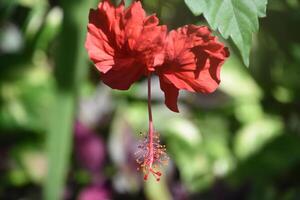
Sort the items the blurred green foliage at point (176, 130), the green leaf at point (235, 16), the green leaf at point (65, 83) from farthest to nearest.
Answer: the blurred green foliage at point (176, 130), the green leaf at point (65, 83), the green leaf at point (235, 16)

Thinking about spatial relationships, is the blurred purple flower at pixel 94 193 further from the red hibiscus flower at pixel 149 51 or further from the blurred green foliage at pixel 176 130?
the red hibiscus flower at pixel 149 51

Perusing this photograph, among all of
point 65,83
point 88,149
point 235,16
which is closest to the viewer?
point 235,16

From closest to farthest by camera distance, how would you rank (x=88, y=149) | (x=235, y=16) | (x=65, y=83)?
(x=235, y=16), (x=65, y=83), (x=88, y=149)

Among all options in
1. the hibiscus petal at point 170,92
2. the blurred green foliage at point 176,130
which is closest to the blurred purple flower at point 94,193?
the blurred green foliage at point 176,130

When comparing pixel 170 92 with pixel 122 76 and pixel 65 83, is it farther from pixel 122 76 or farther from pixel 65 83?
pixel 65 83

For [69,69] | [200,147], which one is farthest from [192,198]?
[69,69]

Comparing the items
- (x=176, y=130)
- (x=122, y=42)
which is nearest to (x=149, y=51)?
(x=122, y=42)
